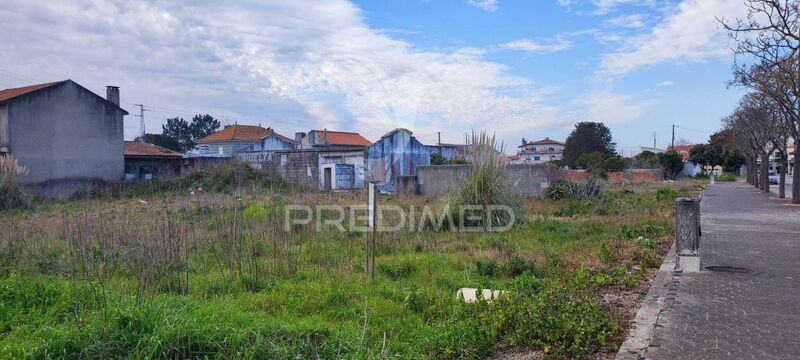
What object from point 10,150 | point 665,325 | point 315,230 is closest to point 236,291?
point 315,230

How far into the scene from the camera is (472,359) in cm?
407

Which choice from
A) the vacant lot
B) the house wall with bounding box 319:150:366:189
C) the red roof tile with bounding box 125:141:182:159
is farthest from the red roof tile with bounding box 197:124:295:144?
the vacant lot

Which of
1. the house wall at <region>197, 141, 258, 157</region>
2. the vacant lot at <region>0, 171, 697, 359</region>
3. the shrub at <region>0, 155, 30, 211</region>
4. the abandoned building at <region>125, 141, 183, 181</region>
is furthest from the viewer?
the house wall at <region>197, 141, 258, 157</region>

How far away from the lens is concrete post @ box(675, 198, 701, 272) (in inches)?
288

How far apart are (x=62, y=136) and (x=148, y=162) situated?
7.85m

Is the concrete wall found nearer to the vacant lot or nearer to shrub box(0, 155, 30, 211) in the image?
the vacant lot

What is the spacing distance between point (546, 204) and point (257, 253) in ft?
46.5

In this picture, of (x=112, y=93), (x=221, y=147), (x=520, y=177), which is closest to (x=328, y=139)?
(x=221, y=147)

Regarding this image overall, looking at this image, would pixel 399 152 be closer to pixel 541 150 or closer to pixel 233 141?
pixel 233 141

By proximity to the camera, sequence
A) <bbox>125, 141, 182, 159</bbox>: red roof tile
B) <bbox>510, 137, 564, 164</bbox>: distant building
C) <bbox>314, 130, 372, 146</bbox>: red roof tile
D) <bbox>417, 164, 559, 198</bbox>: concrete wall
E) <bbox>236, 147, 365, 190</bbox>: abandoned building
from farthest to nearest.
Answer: <bbox>510, 137, 564, 164</bbox>: distant building, <bbox>314, 130, 372, 146</bbox>: red roof tile, <bbox>125, 141, 182, 159</bbox>: red roof tile, <bbox>236, 147, 365, 190</bbox>: abandoned building, <bbox>417, 164, 559, 198</bbox>: concrete wall

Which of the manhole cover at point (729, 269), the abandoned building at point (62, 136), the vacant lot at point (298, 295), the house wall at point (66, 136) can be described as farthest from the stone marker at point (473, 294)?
the abandoned building at point (62, 136)

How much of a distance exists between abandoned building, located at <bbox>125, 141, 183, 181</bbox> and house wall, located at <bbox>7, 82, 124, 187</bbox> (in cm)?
254

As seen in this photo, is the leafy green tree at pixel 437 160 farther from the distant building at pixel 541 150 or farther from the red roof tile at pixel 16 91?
the distant building at pixel 541 150

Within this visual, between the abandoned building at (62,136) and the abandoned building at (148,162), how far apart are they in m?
2.60
